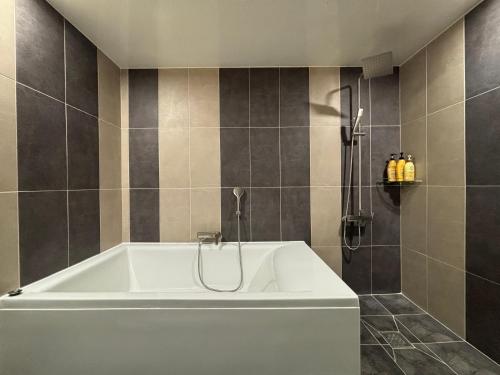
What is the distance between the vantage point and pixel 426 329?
1478 mm

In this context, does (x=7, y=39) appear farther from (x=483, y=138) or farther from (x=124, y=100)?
(x=483, y=138)

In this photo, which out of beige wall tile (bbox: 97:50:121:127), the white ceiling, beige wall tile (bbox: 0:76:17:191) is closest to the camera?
beige wall tile (bbox: 0:76:17:191)

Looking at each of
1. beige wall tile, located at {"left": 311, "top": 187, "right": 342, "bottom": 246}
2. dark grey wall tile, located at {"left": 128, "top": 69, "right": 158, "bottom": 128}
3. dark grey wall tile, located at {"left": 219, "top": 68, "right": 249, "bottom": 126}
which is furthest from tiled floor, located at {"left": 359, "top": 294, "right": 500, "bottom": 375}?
dark grey wall tile, located at {"left": 128, "top": 69, "right": 158, "bottom": 128}

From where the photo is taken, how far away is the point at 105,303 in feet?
2.85

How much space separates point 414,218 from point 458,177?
18.7 inches

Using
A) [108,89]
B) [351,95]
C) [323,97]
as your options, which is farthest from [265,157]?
[108,89]

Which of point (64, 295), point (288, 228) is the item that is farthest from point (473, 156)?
point (64, 295)

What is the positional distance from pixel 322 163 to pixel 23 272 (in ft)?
6.42

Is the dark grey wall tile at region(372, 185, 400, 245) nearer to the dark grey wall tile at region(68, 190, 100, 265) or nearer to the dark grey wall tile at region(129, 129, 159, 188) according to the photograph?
the dark grey wall tile at region(129, 129, 159, 188)

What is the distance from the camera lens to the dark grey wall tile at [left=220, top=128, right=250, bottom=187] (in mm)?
1882

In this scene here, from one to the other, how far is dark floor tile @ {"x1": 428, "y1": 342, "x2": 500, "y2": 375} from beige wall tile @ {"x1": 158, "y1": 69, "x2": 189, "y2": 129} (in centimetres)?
223

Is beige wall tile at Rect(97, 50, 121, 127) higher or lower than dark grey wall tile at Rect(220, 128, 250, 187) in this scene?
higher

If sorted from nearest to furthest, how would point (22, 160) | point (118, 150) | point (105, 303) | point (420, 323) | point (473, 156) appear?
point (105, 303)
point (22, 160)
point (473, 156)
point (420, 323)
point (118, 150)

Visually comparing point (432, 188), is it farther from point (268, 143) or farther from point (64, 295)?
point (64, 295)
